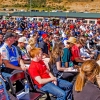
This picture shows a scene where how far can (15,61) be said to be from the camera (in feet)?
20.1

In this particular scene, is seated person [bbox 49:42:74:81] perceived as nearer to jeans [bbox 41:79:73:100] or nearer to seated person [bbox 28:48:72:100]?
seated person [bbox 28:48:72:100]

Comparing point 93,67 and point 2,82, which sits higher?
point 93,67

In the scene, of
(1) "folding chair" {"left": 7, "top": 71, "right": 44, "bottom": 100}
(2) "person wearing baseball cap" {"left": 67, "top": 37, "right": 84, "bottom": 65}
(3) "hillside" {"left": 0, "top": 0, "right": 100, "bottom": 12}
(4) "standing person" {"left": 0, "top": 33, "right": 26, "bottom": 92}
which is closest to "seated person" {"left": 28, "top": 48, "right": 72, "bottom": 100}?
(1) "folding chair" {"left": 7, "top": 71, "right": 44, "bottom": 100}

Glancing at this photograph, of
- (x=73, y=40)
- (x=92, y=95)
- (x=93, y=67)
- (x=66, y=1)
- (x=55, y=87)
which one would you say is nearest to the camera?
(x=92, y=95)

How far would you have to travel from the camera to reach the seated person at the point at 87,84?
356cm

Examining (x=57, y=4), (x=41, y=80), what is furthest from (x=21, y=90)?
(x=57, y=4)

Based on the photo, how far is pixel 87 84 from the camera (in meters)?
3.65

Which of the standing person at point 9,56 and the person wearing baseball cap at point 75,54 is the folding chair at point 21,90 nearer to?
the standing person at point 9,56

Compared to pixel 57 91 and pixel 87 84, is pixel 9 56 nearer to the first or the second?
pixel 57 91

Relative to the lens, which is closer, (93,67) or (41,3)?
(93,67)

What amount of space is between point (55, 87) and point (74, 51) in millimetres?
2959

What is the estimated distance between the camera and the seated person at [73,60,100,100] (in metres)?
3.56

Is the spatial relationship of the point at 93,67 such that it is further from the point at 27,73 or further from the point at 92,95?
the point at 27,73

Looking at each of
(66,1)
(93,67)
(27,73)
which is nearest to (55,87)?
(27,73)
